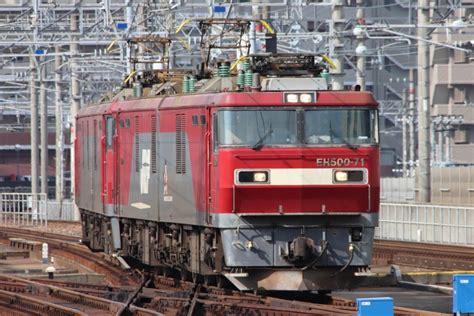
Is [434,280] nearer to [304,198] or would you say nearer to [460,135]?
[304,198]

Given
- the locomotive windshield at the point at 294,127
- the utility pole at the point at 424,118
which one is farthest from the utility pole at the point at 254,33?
the locomotive windshield at the point at 294,127

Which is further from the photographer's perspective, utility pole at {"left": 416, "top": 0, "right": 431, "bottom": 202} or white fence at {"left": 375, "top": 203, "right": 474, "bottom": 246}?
utility pole at {"left": 416, "top": 0, "right": 431, "bottom": 202}

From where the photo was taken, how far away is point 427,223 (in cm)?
4128

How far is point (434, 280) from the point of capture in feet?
87.2

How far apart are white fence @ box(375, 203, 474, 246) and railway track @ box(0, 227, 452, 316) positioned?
45.8 feet

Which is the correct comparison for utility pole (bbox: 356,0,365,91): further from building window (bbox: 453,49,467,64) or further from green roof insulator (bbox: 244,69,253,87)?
building window (bbox: 453,49,467,64)

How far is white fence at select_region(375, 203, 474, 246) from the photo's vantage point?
130 ft

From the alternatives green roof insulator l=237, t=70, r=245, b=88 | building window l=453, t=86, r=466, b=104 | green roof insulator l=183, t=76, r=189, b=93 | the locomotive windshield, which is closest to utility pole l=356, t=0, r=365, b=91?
green roof insulator l=183, t=76, r=189, b=93

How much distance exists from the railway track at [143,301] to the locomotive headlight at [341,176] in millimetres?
1698

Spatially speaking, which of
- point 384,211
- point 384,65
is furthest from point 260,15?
point 384,65

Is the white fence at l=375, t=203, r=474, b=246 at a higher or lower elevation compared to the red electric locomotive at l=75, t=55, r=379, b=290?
lower

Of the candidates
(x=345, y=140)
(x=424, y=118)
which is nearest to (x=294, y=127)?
(x=345, y=140)

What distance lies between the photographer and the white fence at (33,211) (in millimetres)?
55875

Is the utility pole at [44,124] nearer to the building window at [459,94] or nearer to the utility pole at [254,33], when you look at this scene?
the utility pole at [254,33]
